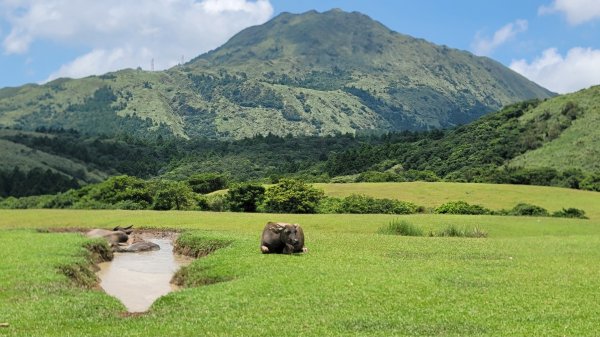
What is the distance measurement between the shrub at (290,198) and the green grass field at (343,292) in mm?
43542

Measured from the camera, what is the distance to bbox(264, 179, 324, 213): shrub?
8600 cm

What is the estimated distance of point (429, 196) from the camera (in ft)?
335

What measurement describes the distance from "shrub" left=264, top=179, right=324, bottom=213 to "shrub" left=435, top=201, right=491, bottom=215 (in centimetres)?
1928

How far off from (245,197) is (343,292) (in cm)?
7076

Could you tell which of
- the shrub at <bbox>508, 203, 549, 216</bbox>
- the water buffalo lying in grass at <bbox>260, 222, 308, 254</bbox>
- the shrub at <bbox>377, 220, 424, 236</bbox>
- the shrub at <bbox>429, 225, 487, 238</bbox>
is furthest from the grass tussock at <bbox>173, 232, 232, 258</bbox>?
the shrub at <bbox>508, 203, 549, 216</bbox>

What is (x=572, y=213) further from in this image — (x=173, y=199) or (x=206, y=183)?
(x=206, y=183)

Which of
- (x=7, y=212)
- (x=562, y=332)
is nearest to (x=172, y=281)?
(x=562, y=332)

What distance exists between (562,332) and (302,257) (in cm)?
1644

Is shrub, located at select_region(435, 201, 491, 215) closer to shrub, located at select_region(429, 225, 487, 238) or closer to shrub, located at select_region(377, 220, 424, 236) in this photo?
shrub, located at select_region(429, 225, 487, 238)

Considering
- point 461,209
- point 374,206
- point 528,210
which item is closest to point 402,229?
point 461,209

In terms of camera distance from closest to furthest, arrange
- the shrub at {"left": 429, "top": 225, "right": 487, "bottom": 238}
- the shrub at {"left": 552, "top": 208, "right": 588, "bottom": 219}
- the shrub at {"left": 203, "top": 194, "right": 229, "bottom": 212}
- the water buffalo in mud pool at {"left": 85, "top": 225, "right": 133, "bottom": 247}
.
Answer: the water buffalo in mud pool at {"left": 85, "top": 225, "right": 133, "bottom": 247}, the shrub at {"left": 429, "top": 225, "right": 487, "bottom": 238}, the shrub at {"left": 552, "top": 208, "right": 588, "bottom": 219}, the shrub at {"left": 203, "top": 194, "right": 229, "bottom": 212}

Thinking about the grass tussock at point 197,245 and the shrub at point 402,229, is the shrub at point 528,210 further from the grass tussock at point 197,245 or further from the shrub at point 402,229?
the grass tussock at point 197,245

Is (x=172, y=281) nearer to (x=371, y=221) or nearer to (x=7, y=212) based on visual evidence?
(x=371, y=221)

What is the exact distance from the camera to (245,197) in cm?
9144
